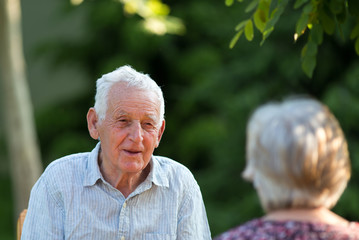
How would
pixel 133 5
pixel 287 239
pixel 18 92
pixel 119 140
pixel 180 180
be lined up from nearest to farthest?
pixel 287 239, pixel 119 140, pixel 180 180, pixel 133 5, pixel 18 92

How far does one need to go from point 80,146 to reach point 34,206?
20.8ft

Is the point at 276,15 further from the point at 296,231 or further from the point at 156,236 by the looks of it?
the point at 156,236

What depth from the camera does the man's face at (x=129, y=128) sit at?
2545 millimetres

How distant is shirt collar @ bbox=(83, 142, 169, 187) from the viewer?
2600 millimetres

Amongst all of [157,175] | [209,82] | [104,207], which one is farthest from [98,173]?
[209,82]

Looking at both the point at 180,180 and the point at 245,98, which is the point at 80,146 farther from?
the point at 180,180

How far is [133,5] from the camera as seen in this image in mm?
6418

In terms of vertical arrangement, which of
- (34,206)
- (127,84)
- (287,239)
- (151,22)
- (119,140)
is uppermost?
(151,22)

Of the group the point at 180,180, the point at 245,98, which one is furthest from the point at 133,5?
the point at 180,180

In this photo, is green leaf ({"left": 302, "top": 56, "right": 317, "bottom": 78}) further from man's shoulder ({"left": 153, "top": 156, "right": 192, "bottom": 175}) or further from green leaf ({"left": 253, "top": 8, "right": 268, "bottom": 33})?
man's shoulder ({"left": 153, "top": 156, "right": 192, "bottom": 175})

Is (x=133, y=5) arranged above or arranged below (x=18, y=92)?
above

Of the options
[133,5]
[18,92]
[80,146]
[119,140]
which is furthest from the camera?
[80,146]

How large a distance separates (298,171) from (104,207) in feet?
2.77

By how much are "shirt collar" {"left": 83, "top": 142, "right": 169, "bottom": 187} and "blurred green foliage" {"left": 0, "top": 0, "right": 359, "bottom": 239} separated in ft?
13.3
